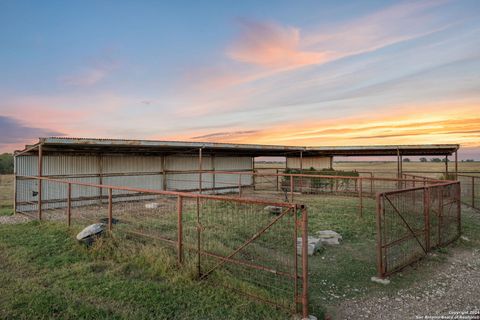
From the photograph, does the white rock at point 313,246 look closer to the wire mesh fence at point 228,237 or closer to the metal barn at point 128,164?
the wire mesh fence at point 228,237

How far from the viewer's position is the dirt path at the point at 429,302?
398 centimetres

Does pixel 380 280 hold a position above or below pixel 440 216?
below

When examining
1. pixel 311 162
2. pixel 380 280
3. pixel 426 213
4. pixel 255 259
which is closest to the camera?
pixel 380 280

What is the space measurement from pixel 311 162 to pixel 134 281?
21.4m

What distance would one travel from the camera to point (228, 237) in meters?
7.45

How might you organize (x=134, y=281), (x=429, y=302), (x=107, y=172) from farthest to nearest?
(x=107, y=172), (x=134, y=281), (x=429, y=302)

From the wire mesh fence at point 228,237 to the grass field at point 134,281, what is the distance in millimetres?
262

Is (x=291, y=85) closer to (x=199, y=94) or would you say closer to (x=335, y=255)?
(x=199, y=94)

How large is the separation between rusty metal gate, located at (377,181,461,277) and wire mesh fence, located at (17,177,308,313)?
5.09 feet

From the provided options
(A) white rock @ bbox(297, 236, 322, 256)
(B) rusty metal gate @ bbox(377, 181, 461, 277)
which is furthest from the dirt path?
(A) white rock @ bbox(297, 236, 322, 256)

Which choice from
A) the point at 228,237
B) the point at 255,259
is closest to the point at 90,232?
the point at 228,237

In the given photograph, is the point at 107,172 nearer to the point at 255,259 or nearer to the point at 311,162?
the point at 255,259

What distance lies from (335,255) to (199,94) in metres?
11.7

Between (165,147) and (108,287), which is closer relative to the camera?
(108,287)
